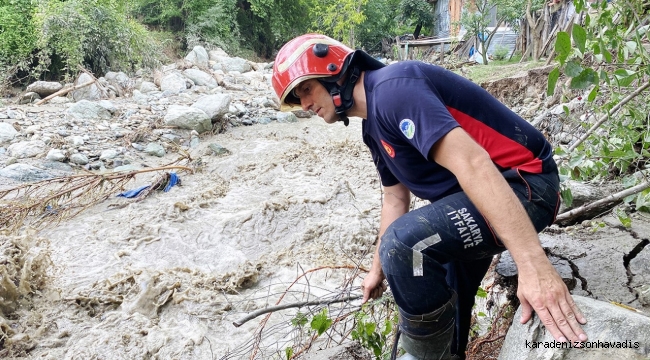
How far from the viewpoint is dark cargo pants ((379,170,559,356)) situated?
1.57 metres

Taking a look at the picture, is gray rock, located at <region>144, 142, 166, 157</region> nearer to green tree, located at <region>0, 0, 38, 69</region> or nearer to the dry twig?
the dry twig

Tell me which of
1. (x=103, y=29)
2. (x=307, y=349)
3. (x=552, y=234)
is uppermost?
(x=103, y=29)

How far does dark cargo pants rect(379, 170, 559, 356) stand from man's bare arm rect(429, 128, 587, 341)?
13cm

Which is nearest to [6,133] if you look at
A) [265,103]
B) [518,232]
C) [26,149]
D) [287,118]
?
[26,149]

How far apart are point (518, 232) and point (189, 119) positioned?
9435 millimetres

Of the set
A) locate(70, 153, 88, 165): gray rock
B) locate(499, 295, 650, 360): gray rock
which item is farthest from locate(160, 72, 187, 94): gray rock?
locate(499, 295, 650, 360): gray rock

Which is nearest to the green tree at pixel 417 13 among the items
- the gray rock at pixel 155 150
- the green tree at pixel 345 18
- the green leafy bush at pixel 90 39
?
the green tree at pixel 345 18

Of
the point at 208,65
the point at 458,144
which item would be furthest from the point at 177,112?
the point at 458,144

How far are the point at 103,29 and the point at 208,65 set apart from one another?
170 inches

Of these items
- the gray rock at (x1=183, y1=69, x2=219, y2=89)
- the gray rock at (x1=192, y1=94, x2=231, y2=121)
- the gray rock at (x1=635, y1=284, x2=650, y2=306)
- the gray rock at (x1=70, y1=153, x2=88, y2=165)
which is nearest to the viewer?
the gray rock at (x1=635, y1=284, x2=650, y2=306)

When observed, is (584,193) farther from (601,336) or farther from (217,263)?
(217,263)

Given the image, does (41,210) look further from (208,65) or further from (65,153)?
(208,65)

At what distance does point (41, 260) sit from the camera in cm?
468

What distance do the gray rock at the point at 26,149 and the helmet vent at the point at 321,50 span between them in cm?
795
